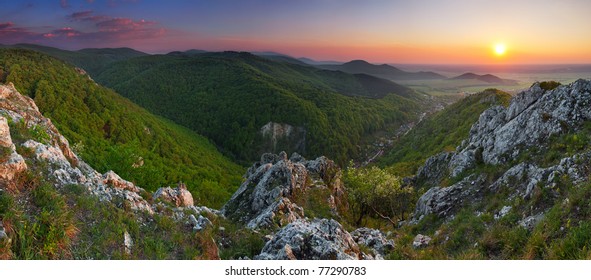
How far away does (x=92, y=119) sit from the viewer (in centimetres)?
10412

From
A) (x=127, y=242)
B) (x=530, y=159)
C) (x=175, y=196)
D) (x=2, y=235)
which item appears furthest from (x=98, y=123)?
(x=530, y=159)

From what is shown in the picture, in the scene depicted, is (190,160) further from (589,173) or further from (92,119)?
(589,173)

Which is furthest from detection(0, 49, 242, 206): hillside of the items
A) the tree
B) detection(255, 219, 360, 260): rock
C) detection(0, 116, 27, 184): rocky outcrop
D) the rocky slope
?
detection(255, 219, 360, 260): rock

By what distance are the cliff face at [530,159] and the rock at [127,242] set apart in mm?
20427

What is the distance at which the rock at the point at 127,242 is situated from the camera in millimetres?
12602

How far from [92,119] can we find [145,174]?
79.4 metres

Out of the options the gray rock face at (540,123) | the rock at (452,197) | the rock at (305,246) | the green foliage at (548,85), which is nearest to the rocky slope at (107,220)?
the rock at (305,246)

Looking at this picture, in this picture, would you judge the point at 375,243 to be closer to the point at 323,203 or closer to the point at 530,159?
the point at 530,159

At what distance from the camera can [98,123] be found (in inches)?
4114

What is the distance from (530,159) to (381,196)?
17945 mm

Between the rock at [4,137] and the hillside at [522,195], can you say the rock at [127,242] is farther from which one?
the hillside at [522,195]

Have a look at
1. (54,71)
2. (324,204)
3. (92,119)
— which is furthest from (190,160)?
(324,204)

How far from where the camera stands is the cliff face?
1953 cm

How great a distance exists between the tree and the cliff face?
6.68 m
